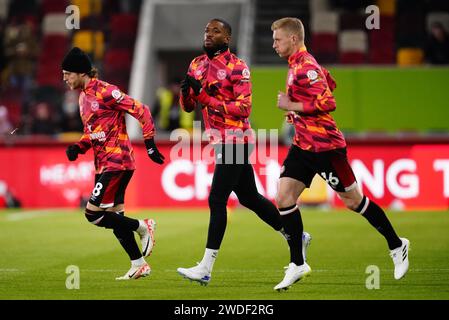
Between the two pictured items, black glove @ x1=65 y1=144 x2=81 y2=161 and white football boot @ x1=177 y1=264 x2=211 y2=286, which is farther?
black glove @ x1=65 y1=144 x2=81 y2=161

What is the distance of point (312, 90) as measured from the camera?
991 cm

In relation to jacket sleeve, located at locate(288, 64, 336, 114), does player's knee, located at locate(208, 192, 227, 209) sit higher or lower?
lower

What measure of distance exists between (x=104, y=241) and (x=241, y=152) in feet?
18.4

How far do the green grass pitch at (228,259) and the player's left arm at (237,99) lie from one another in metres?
1.63

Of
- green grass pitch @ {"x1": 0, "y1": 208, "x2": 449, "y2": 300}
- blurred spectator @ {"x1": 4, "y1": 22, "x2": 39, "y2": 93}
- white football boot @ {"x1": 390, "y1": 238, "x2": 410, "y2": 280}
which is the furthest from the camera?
blurred spectator @ {"x1": 4, "y1": 22, "x2": 39, "y2": 93}

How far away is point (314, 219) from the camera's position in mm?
18797

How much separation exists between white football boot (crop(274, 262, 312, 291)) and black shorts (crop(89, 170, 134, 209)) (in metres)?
1.98

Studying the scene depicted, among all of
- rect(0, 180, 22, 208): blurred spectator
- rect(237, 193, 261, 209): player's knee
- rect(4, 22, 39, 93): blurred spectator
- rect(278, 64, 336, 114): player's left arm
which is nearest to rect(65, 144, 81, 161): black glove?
rect(237, 193, 261, 209): player's knee

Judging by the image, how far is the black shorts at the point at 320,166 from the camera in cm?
1012

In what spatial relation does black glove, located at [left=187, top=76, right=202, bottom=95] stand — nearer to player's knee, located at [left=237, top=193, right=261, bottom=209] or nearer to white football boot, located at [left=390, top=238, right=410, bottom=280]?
player's knee, located at [left=237, top=193, right=261, bottom=209]

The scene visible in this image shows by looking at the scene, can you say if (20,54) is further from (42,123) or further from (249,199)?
(249,199)

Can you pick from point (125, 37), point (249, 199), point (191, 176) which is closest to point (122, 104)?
point (249, 199)

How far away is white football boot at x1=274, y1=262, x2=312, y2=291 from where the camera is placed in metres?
9.88
